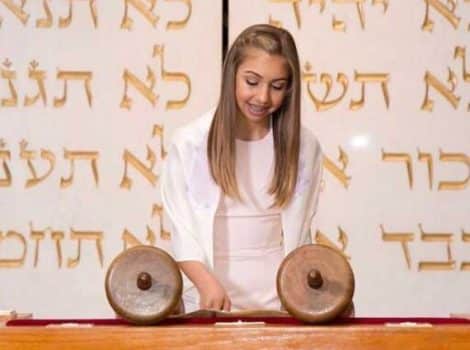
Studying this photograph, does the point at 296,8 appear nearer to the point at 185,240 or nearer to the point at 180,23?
the point at 180,23

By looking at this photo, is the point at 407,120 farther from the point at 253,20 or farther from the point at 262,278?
the point at 262,278

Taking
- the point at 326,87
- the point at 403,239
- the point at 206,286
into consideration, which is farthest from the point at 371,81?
the point at 206,286

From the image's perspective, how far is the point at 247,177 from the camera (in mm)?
1979

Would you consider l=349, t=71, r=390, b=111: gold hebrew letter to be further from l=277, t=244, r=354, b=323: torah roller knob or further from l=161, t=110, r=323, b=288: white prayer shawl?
l=277, t=244, r=354, b=323: torah roller knob

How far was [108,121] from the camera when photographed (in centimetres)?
315

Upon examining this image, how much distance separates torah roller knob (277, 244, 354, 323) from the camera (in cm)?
134

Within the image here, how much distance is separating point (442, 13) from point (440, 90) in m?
0.26

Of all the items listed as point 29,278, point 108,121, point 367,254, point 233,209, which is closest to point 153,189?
point 108,121

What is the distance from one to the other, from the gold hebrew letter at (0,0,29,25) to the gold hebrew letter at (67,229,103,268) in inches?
28.4

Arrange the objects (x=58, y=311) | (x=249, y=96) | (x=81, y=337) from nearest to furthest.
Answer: (x=81, y=337) → (x=249, y=96) → (x=58, y=311)

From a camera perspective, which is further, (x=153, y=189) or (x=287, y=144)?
(x=153, y=189)

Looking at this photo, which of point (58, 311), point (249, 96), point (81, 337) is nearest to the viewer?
point (81, 337)

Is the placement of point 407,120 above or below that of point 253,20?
below

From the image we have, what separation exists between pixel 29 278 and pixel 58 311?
15 cm
